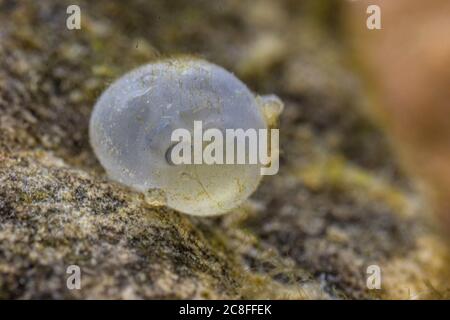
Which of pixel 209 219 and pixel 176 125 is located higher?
pixel 176 125

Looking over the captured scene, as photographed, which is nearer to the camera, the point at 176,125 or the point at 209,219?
the point at 176,125

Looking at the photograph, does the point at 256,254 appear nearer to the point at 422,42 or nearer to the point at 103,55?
the point at 103,55

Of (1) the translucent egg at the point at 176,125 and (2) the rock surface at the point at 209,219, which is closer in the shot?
(2) the rock surface at the point at 209,219

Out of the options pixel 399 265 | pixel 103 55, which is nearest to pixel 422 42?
pixel 399 265

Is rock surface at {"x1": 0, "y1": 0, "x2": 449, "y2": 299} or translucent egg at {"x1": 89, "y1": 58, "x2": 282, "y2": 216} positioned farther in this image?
translucent egg at {"x1": 89, "y1": 58, "x2": 282, "y2": 216}
